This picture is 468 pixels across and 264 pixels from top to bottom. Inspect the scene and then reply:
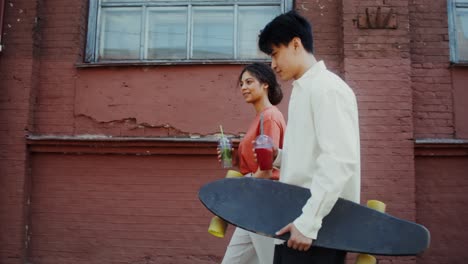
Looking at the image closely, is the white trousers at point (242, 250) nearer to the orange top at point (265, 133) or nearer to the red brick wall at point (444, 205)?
the orange top at point (265, 133)

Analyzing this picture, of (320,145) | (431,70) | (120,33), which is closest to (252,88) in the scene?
(320,145)

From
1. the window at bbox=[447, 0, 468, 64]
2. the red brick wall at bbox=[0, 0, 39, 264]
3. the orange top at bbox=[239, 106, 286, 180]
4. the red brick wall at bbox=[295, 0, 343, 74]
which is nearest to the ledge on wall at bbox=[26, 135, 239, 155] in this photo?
the red brick wall at bbox=[0, 0, 39, 264]

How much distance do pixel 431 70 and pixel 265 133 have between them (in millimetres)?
2896

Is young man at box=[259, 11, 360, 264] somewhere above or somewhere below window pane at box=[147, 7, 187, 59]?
below

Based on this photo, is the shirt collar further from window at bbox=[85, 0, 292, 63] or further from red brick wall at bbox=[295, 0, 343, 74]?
window at bbox=[85, 0, 292, 63]

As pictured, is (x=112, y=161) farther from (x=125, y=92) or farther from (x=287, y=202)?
(x=287, y=202)

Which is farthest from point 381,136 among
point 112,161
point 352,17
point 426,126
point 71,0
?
point 71,0

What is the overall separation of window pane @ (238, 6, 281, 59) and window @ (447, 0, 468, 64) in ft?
6.28

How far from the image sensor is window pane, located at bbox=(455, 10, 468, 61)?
5254 millimetres

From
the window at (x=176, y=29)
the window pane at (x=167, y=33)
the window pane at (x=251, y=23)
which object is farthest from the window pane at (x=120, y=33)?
the window pane at (x=251, y=23)

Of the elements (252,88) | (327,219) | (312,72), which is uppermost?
(252,88)

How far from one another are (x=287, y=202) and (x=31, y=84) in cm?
405

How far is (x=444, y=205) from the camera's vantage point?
15.9ft

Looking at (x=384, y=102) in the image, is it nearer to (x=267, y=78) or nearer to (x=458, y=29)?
(x=458, y=29)
